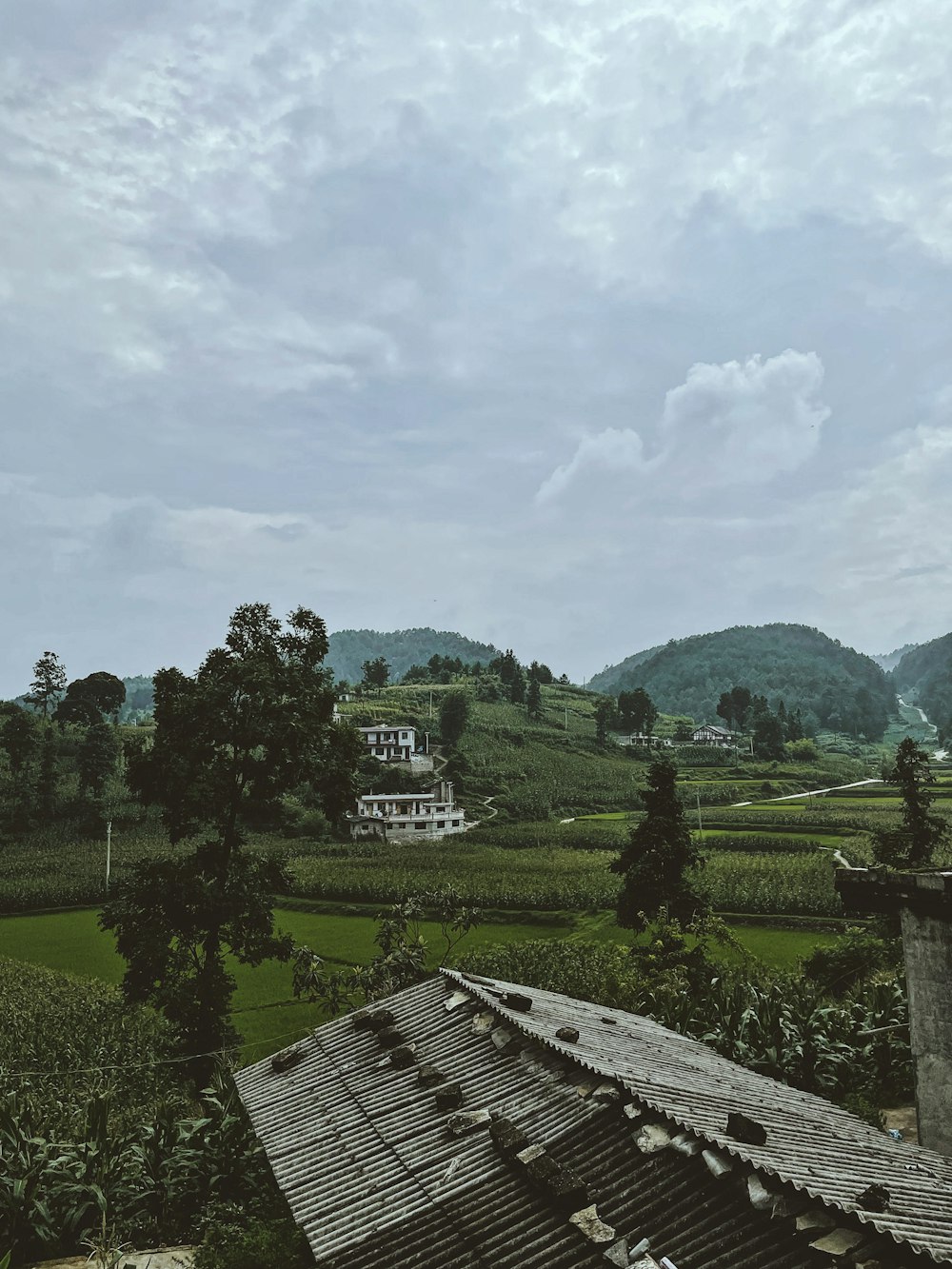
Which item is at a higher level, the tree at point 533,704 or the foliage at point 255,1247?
the tree at point 533,704

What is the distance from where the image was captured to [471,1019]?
34.2ft

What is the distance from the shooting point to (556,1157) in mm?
7324

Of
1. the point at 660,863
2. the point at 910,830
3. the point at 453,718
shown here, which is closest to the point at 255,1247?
the point at 660,863

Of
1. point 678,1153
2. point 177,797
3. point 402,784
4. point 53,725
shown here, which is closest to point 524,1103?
point 678,1153

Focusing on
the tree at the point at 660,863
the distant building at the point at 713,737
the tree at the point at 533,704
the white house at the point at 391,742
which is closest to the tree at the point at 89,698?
the white house at the point at 391,742

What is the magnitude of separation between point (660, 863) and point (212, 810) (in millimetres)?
13959

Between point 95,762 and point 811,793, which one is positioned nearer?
point 95,762

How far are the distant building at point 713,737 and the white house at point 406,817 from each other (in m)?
54.8

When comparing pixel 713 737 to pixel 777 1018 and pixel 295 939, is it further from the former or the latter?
pixel 777 1018

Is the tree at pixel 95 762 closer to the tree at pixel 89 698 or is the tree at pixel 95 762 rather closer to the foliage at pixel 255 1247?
the tree at pixel 89 698

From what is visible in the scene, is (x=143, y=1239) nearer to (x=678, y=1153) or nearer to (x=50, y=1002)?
(x=678, y=1153)

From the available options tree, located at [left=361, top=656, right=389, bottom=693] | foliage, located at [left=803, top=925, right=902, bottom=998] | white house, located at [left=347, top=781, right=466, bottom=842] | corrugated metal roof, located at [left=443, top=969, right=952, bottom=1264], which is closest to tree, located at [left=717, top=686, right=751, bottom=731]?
tree, located at [left=361, top=656, right=389, bottom=693]

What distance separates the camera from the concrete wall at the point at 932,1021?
939 cm

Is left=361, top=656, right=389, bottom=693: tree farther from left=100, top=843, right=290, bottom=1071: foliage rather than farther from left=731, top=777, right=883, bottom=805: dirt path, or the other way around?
left=100, top=843, right=290, bottom=1071: foliage
